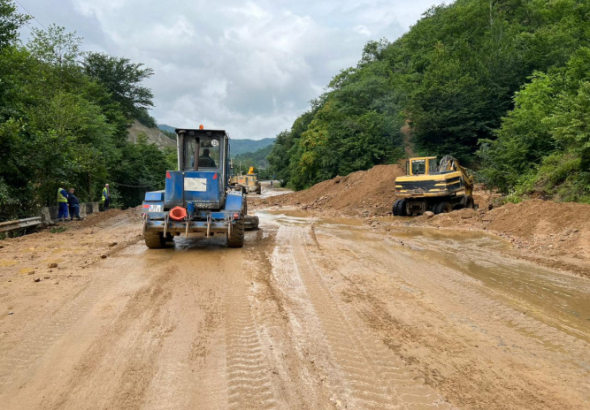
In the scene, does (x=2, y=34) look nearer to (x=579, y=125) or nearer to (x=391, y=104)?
(x=579, y=125)

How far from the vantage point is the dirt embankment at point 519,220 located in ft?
28.0

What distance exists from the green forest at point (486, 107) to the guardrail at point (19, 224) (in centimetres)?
1803

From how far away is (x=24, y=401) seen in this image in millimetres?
2891

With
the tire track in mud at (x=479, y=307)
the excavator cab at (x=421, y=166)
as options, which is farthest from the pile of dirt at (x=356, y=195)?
the tire track in mud at (x=479, y=307)

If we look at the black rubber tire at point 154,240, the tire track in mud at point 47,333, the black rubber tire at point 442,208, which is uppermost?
the black rubber tire at point 442,208

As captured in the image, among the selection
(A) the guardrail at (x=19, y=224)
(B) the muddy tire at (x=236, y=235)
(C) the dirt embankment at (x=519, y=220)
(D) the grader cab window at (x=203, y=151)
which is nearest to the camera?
(C) the dirt embankment at (x=519, y=220)

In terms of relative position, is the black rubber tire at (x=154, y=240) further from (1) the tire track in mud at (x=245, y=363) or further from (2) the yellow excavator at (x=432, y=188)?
(2) the yellow excavator at (x=432, y=188)

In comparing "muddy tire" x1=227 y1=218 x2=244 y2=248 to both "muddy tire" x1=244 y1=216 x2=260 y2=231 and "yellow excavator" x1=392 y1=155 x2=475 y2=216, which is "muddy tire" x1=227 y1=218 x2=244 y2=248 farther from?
"yellow excavator" x1=392 y1=155 x2=475 y2=216

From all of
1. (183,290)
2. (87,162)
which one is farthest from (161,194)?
(87,162)

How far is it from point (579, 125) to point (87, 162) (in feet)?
71.6

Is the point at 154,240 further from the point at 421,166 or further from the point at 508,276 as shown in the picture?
the point at 421,166

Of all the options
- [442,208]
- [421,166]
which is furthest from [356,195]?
[442,208]

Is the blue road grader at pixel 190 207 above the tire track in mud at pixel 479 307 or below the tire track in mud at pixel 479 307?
above

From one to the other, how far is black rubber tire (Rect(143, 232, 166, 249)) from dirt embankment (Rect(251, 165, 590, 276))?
8429mm
